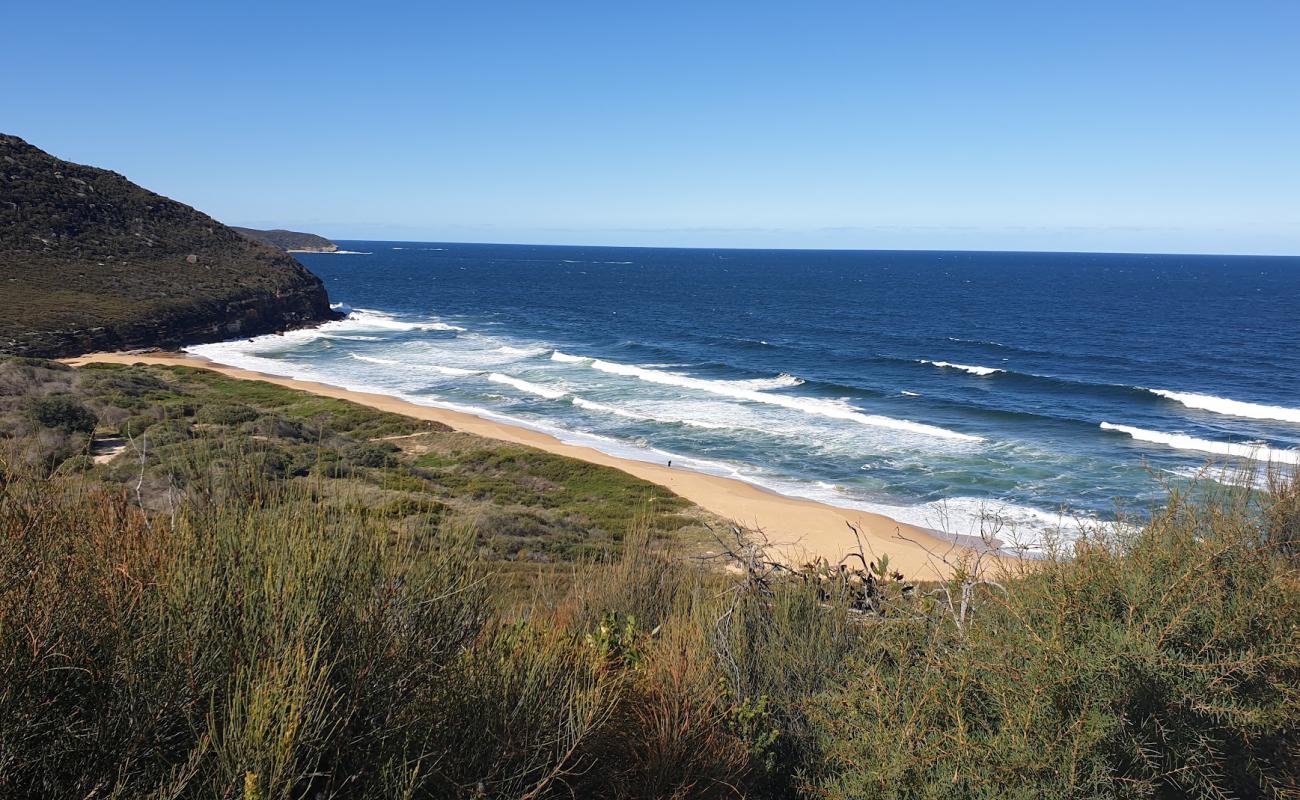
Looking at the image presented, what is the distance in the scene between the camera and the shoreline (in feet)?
61.9

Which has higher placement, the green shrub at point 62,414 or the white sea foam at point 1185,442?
the green shrub at point 62,414

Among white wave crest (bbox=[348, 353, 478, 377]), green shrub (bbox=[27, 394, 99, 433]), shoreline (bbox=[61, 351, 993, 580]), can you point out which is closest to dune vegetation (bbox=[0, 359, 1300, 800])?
shoreline (bbox=[61, 351, 993, 580])

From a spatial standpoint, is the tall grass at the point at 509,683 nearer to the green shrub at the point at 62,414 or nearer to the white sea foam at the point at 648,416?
the green shrub at the point at 62,414

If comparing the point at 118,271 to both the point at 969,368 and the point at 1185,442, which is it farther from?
the point at 1185,442

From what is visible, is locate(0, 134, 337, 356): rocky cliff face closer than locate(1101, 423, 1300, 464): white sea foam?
No

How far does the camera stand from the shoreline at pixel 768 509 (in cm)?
1888

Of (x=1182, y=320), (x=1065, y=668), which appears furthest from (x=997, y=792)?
(x=1182, y=320)

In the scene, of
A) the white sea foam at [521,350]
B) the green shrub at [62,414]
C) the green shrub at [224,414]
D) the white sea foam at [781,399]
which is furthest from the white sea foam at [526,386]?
the green shrub at [62,414]

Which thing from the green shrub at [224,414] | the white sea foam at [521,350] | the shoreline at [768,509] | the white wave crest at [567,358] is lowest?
the shoreline at [768,509]

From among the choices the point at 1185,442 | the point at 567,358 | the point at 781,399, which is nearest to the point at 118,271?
the point at 567,358

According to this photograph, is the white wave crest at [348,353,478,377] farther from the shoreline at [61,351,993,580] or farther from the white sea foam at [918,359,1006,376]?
the white sea foam at [918,359,1006,376]

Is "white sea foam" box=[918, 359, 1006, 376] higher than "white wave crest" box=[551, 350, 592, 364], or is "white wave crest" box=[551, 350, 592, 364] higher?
"white sea foam" box=[918, 359, 1006, 376]

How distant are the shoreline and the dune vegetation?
8.59 metres

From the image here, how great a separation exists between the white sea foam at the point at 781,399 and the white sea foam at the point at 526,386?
5294mm
